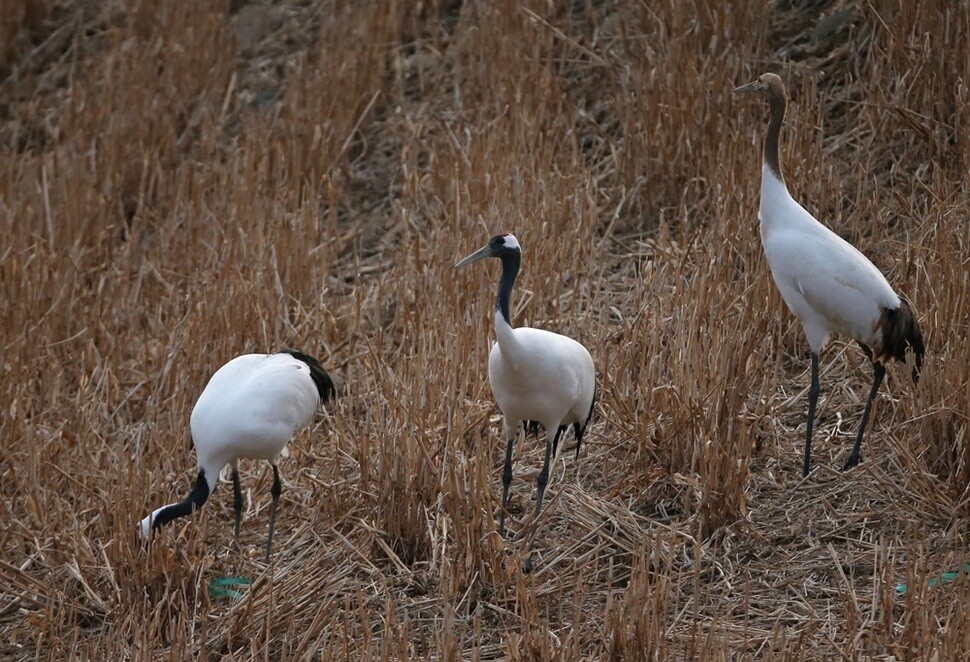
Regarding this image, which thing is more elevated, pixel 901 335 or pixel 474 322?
pixel 901 335

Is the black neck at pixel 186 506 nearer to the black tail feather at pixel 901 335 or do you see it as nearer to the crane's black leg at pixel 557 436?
the crane's black leg at pixel 557 436

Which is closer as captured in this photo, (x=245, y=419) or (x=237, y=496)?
(x=245, y=419)

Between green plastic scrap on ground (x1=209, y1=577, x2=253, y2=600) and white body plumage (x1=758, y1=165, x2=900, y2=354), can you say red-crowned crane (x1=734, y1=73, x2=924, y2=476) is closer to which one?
white body plumage (x1=758, y1=165, x2=900, y2=354)

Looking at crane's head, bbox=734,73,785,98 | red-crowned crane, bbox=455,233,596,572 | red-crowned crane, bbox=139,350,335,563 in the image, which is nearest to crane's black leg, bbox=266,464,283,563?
red-crowned crane, bbox=139,350,335,563

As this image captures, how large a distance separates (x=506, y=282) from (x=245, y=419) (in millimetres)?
1086

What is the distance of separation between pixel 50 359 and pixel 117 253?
1.51m

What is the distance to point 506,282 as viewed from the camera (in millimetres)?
4625

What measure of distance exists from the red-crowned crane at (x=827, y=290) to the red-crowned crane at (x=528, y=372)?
84cm

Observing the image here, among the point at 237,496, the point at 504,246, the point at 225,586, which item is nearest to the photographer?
the point at 225,586

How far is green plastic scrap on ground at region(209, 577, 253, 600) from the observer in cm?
445

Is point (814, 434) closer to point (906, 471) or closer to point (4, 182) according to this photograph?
point (906, 471)

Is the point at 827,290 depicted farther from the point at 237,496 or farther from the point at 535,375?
the point at 237,496

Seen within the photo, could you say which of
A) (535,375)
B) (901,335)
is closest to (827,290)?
(901,335)

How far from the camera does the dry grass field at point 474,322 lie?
166 inches
